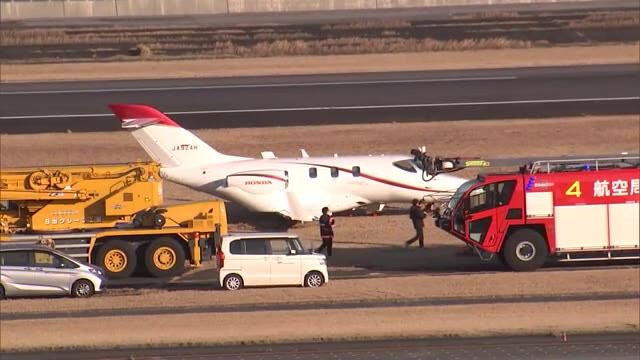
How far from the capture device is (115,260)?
35.3 m

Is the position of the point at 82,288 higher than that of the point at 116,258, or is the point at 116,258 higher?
the point at 116,258

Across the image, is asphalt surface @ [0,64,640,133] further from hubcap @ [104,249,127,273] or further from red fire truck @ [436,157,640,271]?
hubcap @ [104,249,127,273]

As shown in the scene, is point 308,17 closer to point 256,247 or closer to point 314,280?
point 256,247

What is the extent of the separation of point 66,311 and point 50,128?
27862mm

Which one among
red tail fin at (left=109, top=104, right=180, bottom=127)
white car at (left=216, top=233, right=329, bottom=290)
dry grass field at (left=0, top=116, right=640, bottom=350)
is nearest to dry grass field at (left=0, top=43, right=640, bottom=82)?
dry grass field at (left=0, top=116, right=640, bottom=350)

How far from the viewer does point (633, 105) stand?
59375 mm

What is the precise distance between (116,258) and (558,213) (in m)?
11.2

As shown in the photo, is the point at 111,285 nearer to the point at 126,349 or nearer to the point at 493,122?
the point at 126,349

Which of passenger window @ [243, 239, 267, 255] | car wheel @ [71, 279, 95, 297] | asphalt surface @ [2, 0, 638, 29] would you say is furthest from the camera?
asphalt surface @ [2, 0, 638, 29]

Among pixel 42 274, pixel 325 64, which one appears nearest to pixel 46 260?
pixel 42 274

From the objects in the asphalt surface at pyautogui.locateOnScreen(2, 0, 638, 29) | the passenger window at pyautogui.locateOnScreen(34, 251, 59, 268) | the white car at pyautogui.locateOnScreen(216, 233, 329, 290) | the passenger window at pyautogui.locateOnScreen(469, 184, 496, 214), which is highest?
the asphalt surface at pyautogui.locateOnScreen(2, 0, 638, 29)

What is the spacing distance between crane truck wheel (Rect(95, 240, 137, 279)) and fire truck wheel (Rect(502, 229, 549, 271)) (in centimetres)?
962

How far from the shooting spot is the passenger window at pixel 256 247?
3353 centimetres

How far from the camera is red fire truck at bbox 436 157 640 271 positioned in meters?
34.5
